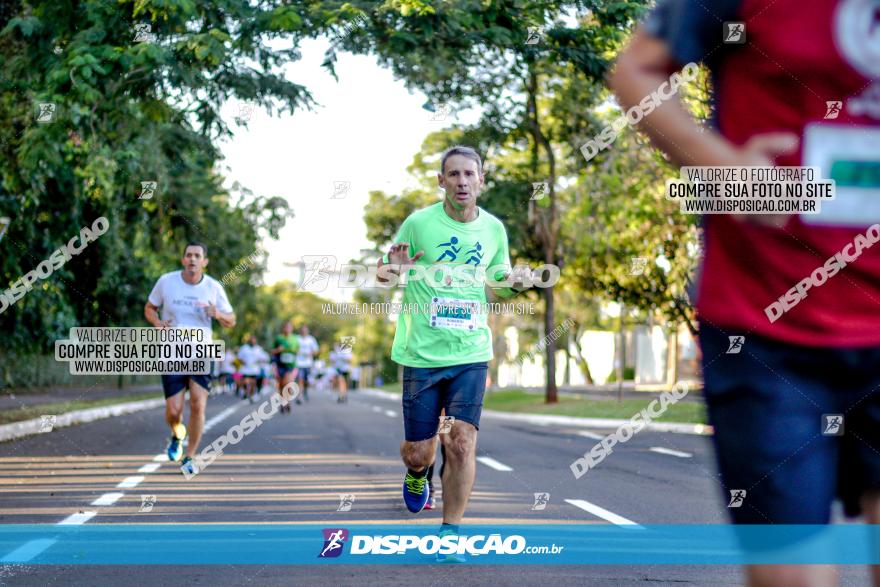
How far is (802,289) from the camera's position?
2086mm

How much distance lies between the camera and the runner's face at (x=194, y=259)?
10728 millimetres

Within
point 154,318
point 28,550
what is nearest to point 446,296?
point 28,550

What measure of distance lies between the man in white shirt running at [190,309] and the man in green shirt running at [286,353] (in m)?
12.1

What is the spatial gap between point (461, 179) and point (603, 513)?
11.2ft

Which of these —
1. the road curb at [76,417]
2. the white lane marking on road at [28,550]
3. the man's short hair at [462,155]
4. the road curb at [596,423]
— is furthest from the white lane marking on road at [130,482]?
the road curb at [596,423]

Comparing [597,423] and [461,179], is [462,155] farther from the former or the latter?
[597,423]

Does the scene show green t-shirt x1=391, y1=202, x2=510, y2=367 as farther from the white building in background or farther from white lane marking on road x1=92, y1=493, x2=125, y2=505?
the white building in background

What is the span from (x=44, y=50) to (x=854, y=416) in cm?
1261

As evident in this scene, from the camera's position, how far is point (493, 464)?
12.7m

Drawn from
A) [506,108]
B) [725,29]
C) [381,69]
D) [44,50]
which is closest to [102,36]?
[44,50]

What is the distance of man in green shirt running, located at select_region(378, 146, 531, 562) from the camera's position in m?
5.84

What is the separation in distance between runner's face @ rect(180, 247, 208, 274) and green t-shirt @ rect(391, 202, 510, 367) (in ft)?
16.8

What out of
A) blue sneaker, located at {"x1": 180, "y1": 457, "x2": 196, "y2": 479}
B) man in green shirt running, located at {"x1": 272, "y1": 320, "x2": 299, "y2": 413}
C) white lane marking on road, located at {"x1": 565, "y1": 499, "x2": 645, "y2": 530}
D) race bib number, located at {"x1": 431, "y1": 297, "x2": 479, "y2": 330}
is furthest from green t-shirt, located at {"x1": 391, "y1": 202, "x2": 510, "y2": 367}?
man in green shirt running, located at {"x1": 272, "y1": 320, "x2": 299, "y2": 413}

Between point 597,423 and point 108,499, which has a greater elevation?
point 108,499
